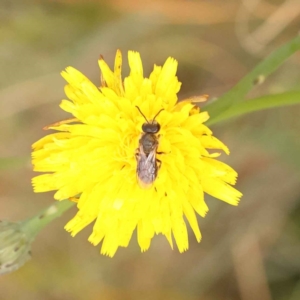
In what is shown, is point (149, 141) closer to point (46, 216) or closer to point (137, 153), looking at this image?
point (137, 153)

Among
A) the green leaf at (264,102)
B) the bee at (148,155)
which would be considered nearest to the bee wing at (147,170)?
the bee at (148,155)

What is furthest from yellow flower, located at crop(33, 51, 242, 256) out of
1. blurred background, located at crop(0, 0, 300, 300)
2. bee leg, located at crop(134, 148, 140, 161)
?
blurred background, located at crop(0, 0, 300, 300)

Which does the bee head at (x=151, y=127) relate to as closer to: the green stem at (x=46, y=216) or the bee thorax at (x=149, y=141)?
the bee thorax at (x=149, y=141)

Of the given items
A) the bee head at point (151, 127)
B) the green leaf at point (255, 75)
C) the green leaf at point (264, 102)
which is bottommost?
the green leaf at point (264, 102)

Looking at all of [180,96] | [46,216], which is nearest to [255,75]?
[46,216]

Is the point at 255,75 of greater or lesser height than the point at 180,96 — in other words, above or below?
below

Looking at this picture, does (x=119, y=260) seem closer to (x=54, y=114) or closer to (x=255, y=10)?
(x=54, y=114)
